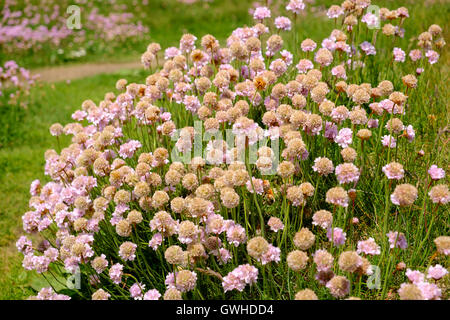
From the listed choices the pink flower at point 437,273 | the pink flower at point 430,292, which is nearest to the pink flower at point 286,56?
the pink flower at point 437,273

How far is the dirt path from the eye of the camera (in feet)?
32.2

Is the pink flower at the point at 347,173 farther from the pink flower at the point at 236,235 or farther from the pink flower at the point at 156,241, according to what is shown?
the pink flower at the point at 156,241

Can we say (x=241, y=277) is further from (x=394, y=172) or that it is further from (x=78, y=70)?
(x=78, y=70)

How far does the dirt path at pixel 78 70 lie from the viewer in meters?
9.81

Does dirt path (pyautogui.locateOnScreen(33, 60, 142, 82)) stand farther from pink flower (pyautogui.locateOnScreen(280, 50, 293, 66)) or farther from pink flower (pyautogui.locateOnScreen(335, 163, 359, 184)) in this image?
pink flower (pyautogui.locateOnScreen(335, 163, 359, 184))

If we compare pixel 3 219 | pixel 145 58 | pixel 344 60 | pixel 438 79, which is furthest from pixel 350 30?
pixel 3 219

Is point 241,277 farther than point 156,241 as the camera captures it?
No

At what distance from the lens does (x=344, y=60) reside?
4.00 m

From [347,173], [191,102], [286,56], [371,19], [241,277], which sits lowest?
[241,277]

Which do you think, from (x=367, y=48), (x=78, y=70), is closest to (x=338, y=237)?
(x=367, y=48)

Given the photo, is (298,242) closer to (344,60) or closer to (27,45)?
(344,60)

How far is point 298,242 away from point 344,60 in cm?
231

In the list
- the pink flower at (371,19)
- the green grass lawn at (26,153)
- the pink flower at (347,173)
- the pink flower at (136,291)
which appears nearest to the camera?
the pink flower at (347,173)

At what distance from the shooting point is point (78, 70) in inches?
406
